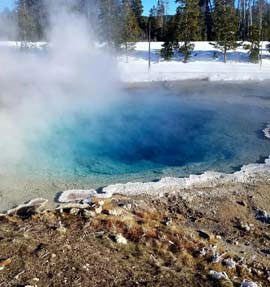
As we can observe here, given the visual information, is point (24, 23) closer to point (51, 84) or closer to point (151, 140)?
point (51, 84)

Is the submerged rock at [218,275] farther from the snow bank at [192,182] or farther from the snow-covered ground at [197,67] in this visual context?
the snow-covered ground at [197,67]

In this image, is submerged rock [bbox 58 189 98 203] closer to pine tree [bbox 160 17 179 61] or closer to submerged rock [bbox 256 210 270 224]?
submerged rock [bbox 256 210 270 224]

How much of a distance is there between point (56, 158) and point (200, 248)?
16.1 feet

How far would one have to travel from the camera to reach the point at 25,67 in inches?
960

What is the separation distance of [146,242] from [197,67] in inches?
888

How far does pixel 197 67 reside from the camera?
2669cm

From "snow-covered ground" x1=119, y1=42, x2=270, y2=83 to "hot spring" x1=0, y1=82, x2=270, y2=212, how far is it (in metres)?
6.73

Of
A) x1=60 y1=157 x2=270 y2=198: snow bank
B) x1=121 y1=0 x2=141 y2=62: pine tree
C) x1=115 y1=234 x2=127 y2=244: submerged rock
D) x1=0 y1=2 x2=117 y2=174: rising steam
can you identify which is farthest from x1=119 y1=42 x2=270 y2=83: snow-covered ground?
x1=115 y1=234 x2=127 y2=244: submerged rock

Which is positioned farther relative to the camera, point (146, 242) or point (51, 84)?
point (51, 84)

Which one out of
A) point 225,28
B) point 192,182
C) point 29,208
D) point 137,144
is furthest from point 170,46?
point 29,208

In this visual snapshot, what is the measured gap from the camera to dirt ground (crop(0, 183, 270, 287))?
14.0ft

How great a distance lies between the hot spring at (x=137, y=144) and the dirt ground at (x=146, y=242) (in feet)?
4.06

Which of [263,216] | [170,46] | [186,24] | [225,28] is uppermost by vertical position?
[186,24]

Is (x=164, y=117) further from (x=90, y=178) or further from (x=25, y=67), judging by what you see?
(x=25, y=67)
